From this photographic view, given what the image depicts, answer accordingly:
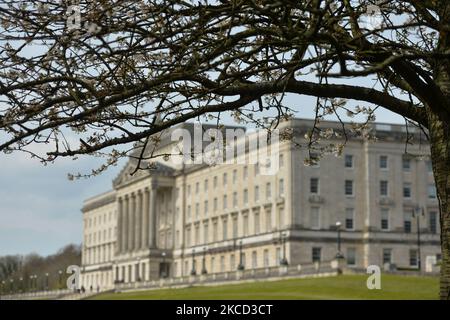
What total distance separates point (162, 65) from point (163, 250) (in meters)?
134

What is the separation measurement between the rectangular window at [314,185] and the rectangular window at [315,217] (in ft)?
6.76

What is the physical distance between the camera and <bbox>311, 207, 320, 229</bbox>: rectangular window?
11269cm

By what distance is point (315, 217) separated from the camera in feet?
371

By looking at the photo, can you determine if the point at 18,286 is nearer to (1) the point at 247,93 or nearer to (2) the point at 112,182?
(2) the point at 112,182

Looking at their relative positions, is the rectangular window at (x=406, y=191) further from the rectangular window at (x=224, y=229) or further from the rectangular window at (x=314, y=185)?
the rectangular window at (x=224, y=229)

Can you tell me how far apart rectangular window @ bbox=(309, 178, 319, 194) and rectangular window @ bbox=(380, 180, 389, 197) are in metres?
8.30

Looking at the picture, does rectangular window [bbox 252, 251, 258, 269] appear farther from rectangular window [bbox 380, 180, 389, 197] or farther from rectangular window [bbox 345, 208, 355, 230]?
rectangular window [bbox 380, 180, 389, 197]

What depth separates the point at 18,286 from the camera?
19400 cm

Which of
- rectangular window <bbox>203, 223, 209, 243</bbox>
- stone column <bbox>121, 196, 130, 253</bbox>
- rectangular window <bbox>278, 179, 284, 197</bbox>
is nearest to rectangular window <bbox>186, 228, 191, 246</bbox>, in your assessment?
rectangular window <bbox>203, 223, 209, 243</bbox>

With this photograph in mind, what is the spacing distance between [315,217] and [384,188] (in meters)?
9.76

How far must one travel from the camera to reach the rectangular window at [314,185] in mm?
113062

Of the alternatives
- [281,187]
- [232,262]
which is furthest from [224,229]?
[281,187]

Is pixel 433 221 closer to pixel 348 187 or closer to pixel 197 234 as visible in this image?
pixel 348 187

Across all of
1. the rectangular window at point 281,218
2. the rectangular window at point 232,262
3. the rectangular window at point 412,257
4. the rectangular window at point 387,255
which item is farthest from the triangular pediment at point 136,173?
the rectangular window at point 412,257
